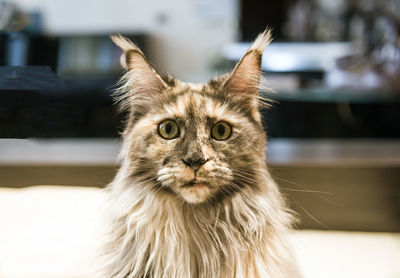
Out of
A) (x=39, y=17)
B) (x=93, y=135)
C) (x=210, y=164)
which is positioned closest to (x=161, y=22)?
(x=39, y=17)

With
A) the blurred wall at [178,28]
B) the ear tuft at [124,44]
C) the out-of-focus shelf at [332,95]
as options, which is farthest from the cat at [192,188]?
the out-of-focus shelf at [332,95]

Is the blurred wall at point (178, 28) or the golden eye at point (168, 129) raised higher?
the blurred wall at point (178, 28)

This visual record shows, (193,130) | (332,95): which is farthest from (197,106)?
(332,95)

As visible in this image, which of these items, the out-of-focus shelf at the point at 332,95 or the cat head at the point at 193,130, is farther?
the out-of-focus shelf at the point at 332,95

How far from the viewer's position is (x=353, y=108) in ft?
3.67

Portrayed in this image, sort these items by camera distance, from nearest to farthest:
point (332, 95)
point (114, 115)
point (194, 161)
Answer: point (194, 161), point (114, 115), point (332, 95)

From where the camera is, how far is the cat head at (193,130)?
0.45m

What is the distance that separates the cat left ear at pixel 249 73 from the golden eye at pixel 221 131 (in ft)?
0.15

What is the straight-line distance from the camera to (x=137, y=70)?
1.55 ft

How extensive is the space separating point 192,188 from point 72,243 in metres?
0.22

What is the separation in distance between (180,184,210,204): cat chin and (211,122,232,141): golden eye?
7 cm

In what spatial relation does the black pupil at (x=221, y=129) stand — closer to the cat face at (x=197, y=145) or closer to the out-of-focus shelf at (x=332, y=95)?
the cat face at (x=197, y=145)

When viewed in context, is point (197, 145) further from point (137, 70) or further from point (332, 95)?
point (332, 95)

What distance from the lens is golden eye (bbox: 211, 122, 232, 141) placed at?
48 centimetres
